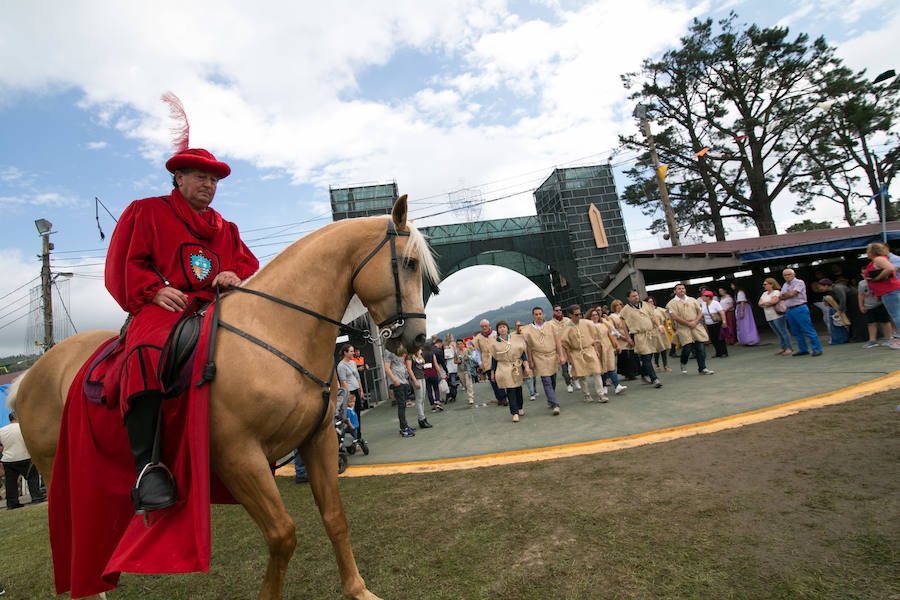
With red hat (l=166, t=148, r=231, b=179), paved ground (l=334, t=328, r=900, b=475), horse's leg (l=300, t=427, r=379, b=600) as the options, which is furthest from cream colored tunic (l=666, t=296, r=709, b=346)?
red hat (l=166, t=148, r=231, b=179)

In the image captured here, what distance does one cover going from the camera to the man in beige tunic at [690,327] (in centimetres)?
925

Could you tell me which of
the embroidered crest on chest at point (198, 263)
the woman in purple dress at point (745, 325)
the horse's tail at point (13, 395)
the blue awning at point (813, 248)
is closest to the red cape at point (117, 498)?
the embroidered crest on chest at point (198, 263)

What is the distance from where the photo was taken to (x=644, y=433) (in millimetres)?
5484

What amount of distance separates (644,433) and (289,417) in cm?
475

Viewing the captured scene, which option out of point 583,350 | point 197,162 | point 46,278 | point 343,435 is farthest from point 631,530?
point 46,278

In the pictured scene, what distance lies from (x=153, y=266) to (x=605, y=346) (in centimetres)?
798

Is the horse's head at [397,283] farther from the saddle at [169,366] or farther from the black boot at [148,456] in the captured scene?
the black boot at [148,456]

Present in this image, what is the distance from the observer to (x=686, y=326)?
9445 mm

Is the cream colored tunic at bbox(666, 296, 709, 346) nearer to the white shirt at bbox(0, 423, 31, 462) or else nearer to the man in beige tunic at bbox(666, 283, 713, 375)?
the man in beige tunic at bbox(666, 283, 713, 375)

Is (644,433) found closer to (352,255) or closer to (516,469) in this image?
(516,469)

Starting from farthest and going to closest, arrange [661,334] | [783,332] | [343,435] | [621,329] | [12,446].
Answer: [661,334] < [621,329] < [783,332] < [12,446] < [343,435]

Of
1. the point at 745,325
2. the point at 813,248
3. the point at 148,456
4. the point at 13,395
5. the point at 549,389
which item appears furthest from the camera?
the point at 745,325

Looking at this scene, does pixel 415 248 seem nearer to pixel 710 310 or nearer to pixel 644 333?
pixel 644 333

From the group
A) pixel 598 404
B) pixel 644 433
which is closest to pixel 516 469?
pixel 644 433
